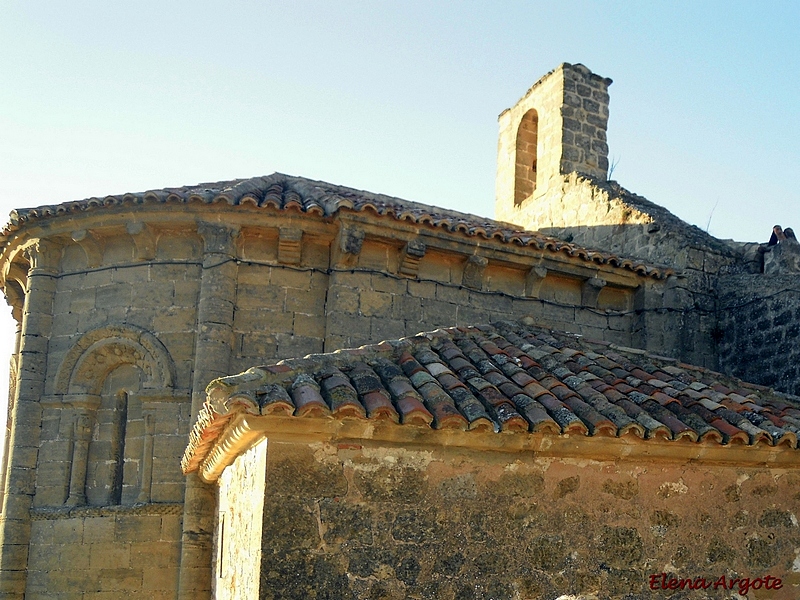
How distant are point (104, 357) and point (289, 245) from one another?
226 cm

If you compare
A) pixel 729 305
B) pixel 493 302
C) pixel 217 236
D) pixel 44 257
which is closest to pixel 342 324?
pixel 217 236

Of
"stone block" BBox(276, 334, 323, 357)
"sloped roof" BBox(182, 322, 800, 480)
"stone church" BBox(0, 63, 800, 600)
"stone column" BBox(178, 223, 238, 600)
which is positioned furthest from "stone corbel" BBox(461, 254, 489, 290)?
"stone column" BBox(178, 223, 238, 600)

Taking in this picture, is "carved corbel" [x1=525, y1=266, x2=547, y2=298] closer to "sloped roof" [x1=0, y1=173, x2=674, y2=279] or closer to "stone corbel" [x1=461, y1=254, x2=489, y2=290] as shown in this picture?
"sloped roof" [x1=0, y1=173, x2=674, y2=279]

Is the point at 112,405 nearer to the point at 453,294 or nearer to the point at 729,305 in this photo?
the point at 453,294

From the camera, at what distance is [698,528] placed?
6.14m

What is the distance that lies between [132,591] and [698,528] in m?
5.26

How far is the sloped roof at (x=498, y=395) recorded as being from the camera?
532 centimetres

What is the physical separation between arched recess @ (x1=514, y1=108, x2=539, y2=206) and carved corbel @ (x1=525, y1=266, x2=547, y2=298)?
4849mm

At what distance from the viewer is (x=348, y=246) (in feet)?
29.5

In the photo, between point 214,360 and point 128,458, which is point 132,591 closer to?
point 128,458

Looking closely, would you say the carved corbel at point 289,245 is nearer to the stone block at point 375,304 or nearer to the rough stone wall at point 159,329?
the rough stone wall at point 159,329

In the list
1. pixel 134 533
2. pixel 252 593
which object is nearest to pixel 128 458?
pixel 134 533

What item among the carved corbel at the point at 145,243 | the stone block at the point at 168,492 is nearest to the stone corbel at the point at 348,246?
the carved corbel at the point at 145,243

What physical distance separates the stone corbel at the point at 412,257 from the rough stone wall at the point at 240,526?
3.10 m
